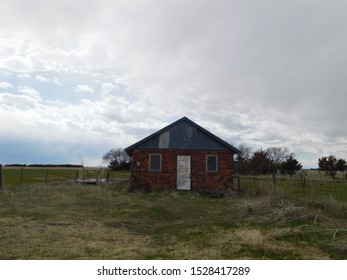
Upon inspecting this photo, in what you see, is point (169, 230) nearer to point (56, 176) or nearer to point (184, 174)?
point (184, 174)

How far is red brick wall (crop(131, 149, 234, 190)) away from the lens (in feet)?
70.8

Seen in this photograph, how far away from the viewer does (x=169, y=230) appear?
9688 mm

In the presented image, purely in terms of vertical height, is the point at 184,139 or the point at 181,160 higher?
the point at 184,139

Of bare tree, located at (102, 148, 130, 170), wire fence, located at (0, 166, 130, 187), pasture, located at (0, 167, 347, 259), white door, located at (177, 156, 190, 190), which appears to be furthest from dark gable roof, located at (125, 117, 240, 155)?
bare tree, located at (102, 148, 130, 170)

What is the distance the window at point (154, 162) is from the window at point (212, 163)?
2.84 metres

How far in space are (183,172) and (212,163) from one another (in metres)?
1.78

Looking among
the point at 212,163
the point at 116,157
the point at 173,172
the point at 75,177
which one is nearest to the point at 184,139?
the point at 173,172

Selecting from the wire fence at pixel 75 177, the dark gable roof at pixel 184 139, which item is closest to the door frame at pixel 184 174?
the dark gable roof at pixel 184 139

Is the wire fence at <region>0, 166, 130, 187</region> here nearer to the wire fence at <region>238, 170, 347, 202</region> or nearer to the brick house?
the brick house

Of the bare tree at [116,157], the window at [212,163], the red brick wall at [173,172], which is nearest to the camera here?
the red brick wall at [173,172]

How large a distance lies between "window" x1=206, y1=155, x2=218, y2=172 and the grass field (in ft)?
21.9

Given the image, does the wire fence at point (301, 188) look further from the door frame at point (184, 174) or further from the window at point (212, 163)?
the door frame at point (184, 174)

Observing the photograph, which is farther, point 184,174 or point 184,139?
→ point 184,139

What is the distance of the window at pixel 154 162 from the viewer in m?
21.7
